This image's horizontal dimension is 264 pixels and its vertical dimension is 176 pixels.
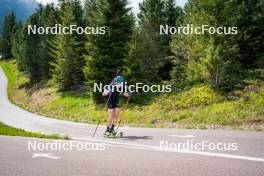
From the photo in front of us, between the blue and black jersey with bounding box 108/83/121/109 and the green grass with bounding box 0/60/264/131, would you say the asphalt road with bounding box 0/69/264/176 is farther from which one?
the green grass with bounding box 0/60/264/131

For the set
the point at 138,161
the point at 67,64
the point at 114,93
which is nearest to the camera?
the point at 138,161

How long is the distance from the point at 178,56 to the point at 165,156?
3030 cm

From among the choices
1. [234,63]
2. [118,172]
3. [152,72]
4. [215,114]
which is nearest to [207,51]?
[234,63]

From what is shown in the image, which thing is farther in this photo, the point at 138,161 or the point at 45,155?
the point at 45,155

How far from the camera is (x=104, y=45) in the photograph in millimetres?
33188

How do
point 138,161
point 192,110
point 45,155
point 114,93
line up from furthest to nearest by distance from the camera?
point 192,110, point 114,93, point 45,155, point 138,161

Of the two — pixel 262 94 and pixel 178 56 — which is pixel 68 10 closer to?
pixel 178 56

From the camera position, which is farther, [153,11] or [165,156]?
[153,11]
